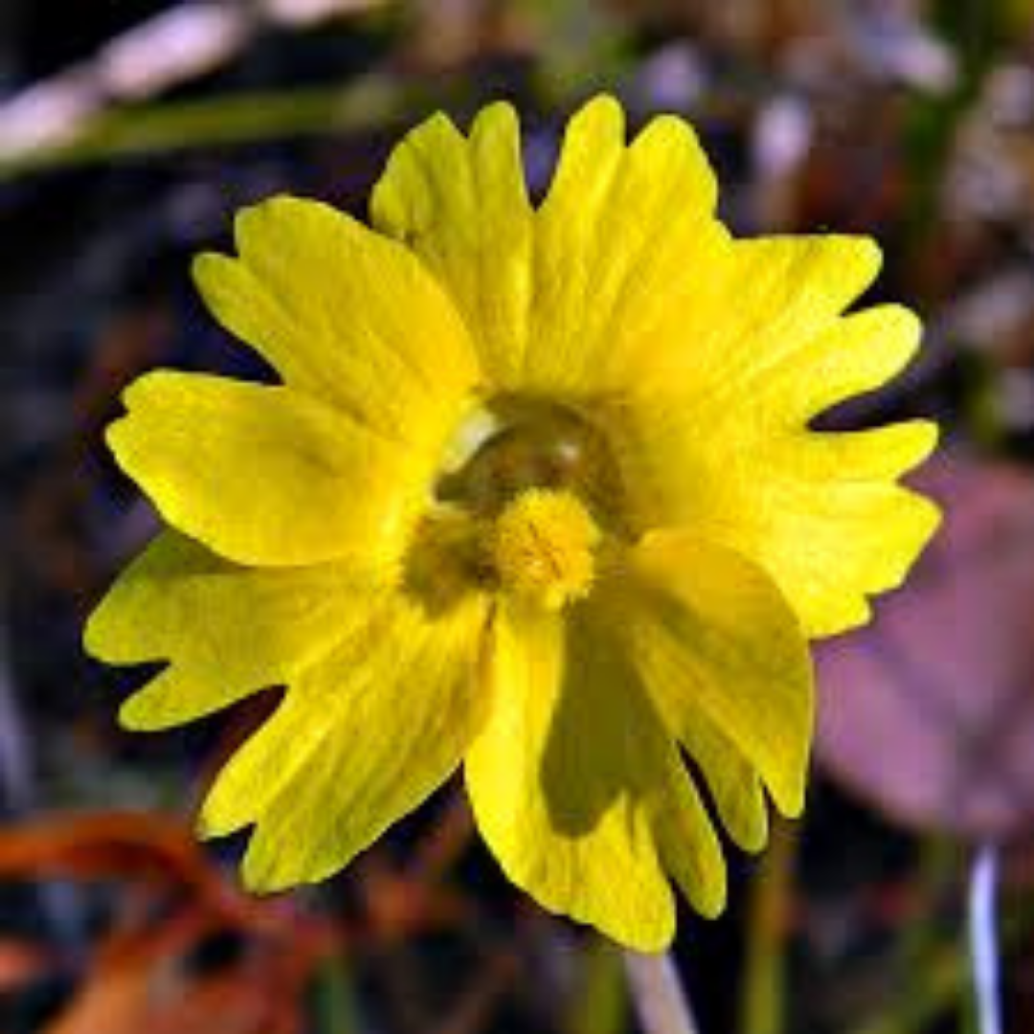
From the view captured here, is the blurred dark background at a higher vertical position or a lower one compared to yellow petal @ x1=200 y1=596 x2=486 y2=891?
lower

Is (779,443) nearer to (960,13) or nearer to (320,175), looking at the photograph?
(960,13)

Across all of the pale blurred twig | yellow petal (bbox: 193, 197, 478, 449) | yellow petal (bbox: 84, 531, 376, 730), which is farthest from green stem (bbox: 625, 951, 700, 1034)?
the pale blurred twig

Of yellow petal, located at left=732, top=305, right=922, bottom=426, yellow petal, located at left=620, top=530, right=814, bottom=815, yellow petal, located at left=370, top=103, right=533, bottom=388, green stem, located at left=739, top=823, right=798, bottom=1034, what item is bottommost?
green stem, located at left=739, top=823, right=798, bottom=1034

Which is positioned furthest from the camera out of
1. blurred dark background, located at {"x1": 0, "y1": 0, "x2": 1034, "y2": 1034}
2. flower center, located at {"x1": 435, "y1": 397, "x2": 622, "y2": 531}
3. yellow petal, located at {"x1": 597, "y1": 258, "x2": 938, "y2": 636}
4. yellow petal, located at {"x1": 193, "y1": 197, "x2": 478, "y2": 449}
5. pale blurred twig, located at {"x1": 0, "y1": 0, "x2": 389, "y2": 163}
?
pale blurred twig, located at {"x1": 0, "y1": 0, "x2": 389, "y2": 163}

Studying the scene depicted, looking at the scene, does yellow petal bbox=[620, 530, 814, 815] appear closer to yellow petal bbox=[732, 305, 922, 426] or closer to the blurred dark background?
yellow petal bbox=[732, 305, 922, 426]

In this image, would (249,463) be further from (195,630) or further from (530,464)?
(530,464)

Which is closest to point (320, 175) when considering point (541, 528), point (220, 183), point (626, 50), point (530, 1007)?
point (220, 183)

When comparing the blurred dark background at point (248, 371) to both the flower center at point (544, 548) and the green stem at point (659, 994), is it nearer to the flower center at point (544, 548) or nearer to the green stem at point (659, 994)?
the green stem at point (659, 994)

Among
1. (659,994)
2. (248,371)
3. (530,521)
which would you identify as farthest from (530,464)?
(248,371)
